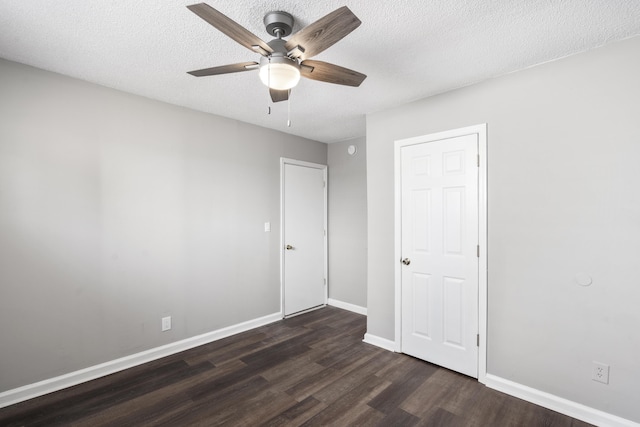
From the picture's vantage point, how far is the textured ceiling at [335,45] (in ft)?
5.41

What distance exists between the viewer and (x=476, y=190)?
8.41ft

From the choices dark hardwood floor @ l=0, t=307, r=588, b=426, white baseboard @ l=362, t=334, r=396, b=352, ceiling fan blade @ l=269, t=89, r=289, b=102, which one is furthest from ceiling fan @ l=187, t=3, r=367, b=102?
white baseboard @ l=362, t=334, r=396, b=352

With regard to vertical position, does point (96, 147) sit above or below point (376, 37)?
below

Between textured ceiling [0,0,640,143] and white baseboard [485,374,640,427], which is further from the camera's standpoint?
white baseboard [485,374,640,427]

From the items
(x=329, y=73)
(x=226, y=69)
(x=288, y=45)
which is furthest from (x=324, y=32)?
(x=226, y=69)

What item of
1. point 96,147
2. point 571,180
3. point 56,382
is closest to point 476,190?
point 571,180

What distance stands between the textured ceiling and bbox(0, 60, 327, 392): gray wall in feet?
1.15

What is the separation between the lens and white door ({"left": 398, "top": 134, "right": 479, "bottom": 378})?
2.60 m

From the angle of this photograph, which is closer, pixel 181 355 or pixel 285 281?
pixel 181 355

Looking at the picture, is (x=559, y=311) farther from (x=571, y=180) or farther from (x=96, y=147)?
(x=96, y=147)

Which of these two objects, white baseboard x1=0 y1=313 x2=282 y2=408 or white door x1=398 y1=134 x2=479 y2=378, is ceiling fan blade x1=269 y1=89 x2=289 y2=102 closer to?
white door x1=398 y1=134 x2=479 y2=378

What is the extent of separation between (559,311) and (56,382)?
12.8 feet

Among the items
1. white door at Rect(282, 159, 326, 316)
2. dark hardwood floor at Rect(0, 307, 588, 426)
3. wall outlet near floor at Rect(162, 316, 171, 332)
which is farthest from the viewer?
white door at Rect(282, 159, 326, 316)

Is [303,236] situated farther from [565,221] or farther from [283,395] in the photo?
[565,221]
